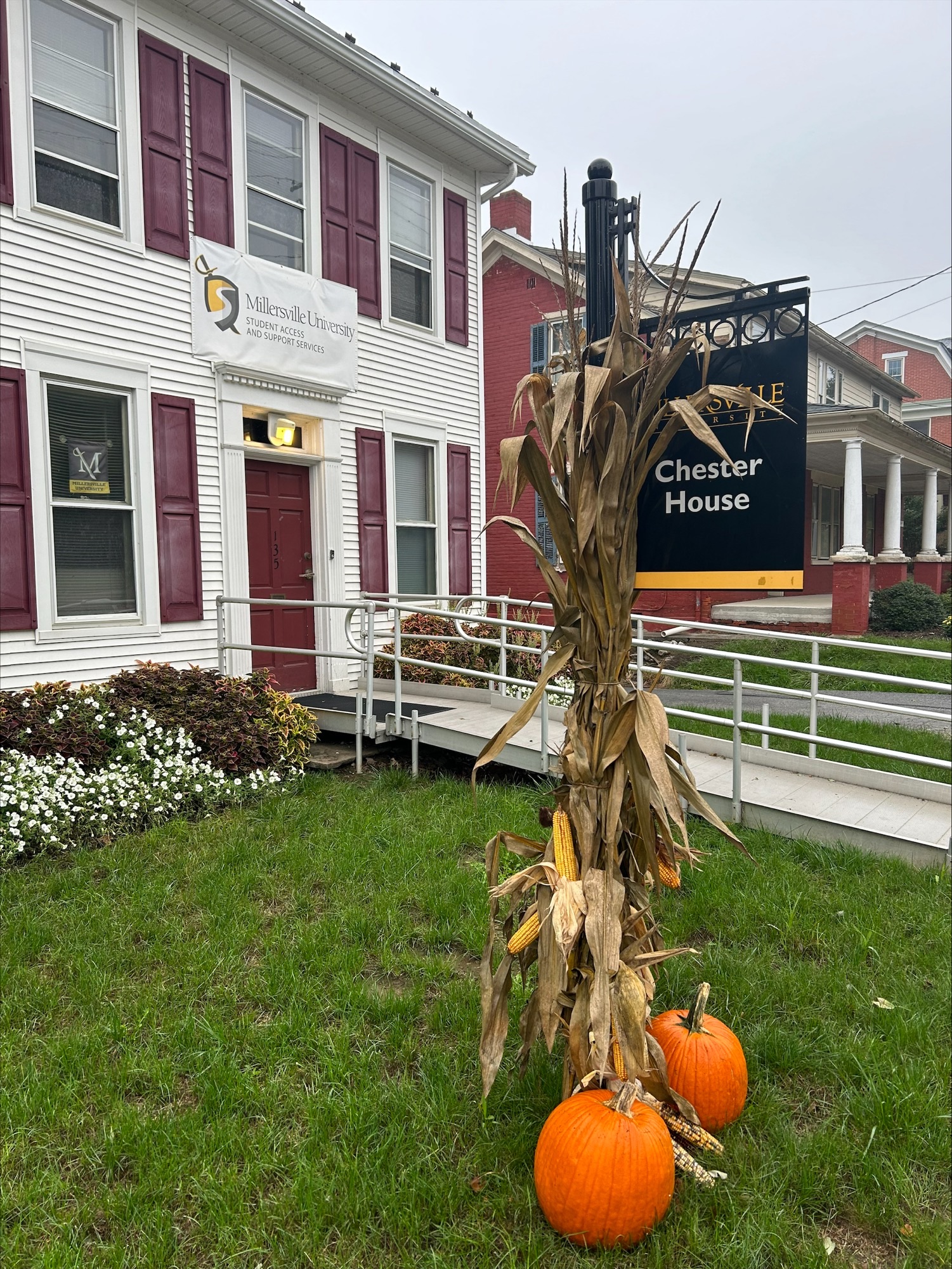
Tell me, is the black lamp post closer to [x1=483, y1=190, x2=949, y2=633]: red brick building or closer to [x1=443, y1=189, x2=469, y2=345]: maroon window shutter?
[x1=443, y1=189, x2=469, y2=345]: maroon window shutter

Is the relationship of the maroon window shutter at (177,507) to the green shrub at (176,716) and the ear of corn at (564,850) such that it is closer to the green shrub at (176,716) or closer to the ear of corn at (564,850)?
the green shrub at (176,716)

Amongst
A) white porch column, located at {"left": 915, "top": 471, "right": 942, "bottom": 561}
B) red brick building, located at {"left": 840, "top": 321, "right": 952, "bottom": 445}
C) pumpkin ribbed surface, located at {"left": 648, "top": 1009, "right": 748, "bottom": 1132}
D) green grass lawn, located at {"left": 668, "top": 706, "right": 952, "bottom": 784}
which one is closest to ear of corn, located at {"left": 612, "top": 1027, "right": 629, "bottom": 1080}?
pumpkin ribbed surface, located at {"left": 648, "top": 1009, "right": 748, "bottom": 1132}

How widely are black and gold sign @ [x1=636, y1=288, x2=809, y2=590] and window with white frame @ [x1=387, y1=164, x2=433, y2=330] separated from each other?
732 centimetres

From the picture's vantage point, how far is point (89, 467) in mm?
6617

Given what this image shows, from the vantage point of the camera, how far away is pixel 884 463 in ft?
64.8

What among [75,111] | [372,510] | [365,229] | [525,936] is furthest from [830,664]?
[525,936]

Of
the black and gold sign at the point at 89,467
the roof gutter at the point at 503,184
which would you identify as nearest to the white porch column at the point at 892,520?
the roof gutter at the point at 503,184

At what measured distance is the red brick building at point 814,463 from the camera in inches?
602

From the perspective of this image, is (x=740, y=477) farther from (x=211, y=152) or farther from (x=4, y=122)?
(x=211, y=152)

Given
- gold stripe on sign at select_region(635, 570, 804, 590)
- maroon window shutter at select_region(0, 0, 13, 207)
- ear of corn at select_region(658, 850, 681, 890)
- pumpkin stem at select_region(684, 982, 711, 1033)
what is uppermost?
maroon window shutter at select_region(0, 0, 13, 207)

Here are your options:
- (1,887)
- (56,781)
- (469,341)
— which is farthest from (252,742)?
(469,341)

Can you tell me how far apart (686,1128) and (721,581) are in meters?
1.50

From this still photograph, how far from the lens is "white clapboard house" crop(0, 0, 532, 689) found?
626 cm

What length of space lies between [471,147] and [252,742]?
23.1 ft
